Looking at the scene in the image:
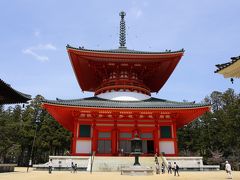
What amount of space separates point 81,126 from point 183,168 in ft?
39.6

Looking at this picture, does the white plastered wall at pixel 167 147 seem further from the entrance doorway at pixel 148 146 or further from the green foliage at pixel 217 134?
the green foliage at pixel 217 134

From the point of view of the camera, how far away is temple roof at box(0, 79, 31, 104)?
75.1 ft

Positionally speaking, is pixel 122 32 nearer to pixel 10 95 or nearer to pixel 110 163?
pixel 10 95

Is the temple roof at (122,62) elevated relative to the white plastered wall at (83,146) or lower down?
elevated

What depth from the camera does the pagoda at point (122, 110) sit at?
28.5 m

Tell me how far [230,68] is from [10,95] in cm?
2017

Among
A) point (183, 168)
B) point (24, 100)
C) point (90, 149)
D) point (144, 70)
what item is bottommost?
point (183, 168)

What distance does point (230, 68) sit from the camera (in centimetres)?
1248

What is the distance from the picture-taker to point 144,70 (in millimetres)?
35281

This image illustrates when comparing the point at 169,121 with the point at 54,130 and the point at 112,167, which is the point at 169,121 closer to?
the point at 112,167

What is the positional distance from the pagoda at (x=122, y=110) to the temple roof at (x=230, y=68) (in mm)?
15063

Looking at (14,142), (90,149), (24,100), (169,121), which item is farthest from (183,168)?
(14,142)

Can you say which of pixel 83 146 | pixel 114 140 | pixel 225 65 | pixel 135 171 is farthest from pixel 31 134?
pixel 225 65

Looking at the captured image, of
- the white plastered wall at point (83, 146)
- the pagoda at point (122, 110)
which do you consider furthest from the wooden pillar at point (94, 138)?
the white plastered wall at point (83, 146)
